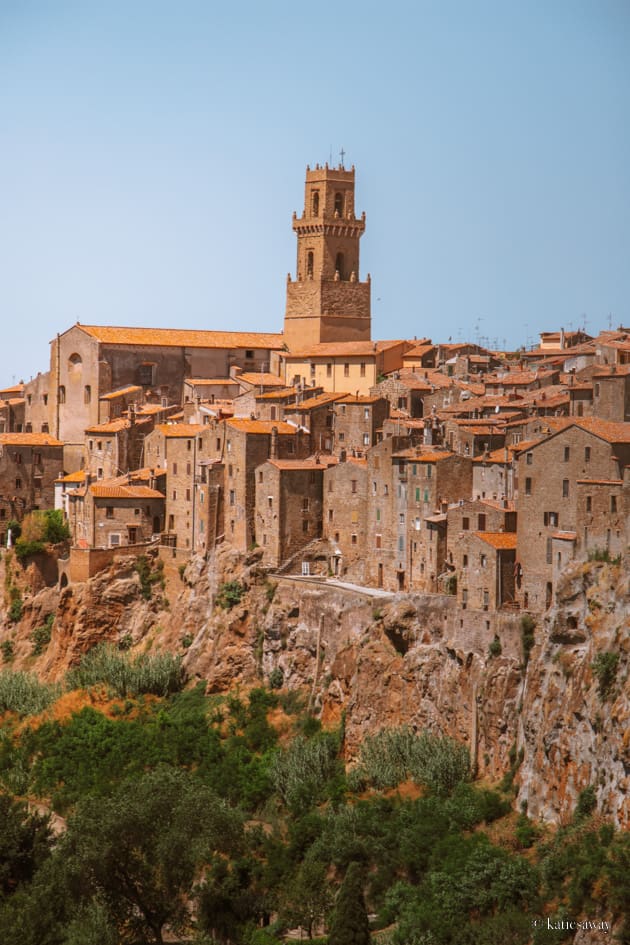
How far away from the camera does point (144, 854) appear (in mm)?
68812

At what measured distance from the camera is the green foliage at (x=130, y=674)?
8681cm

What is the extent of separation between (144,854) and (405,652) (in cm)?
1297

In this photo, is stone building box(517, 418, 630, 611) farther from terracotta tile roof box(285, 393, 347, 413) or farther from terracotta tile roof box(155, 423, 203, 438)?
terracotta tile roof box(155, 423, 203, 438)

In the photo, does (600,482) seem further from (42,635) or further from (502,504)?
(42,635)

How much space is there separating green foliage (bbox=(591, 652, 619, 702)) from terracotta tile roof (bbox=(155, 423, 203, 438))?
29.4 meters

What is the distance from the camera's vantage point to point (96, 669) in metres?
88.9

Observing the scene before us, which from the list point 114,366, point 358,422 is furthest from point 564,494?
point 114,366

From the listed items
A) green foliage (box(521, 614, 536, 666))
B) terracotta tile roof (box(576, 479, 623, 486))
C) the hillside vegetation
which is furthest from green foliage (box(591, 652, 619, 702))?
terracotta tile roof (box(576, 479, 623, 486))

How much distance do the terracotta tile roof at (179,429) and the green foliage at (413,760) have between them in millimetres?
20685

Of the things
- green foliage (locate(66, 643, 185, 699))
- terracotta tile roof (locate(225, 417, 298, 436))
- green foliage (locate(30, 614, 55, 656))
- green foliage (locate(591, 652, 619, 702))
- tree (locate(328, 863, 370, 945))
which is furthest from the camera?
green foliage (locate(30, 614, 55, 656))

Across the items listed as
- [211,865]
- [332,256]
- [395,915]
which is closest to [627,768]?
[395,915]

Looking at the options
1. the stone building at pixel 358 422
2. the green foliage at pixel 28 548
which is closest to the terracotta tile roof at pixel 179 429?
the stone building at pixel 358 422

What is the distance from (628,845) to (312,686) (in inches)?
839

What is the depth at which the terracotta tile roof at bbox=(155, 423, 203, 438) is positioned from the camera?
301 feet
